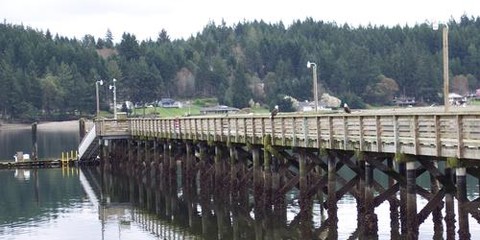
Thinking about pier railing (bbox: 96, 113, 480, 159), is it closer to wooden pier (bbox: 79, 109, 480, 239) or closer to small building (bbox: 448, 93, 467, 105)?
wooden pier (bbox: 79, 109, 480, 239)

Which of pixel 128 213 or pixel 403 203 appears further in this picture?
pixel 128 213

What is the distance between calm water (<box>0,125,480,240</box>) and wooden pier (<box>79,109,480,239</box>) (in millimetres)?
1279

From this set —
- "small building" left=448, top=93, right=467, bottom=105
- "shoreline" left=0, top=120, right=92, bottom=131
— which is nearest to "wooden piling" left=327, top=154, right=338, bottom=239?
"small building" left=448, top=93, right=467, bottom=105

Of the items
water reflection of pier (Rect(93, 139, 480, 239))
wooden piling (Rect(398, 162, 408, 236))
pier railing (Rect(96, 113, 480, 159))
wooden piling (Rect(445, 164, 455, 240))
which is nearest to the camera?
pier railing (Rect(96, 113, 480, 159))

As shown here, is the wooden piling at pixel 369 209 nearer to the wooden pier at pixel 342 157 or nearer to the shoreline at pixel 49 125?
the wooden pier at pixel 342 157

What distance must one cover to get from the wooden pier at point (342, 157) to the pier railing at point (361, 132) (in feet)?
0.11

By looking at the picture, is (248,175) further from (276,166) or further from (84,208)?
(84,208)

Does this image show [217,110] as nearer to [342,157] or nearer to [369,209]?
[342,157]

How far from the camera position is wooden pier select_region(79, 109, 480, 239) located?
88.4 ft

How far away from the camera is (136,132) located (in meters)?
65.9

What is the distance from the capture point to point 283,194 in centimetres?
3931

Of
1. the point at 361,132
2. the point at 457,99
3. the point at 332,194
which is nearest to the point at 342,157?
the point at 332,194

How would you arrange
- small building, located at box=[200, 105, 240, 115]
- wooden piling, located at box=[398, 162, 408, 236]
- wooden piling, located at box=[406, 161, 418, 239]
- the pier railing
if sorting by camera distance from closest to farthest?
1. the pier railing
2. wooden piling, located at box=[406, 161, 418, 239]
3. wooden piling, located at box=[398, 162, 408, 236]
4. small building, located at box=[200, 105, 240, 115]

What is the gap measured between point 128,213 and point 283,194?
9999 mm
